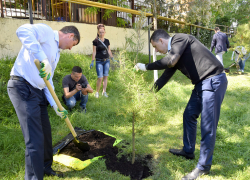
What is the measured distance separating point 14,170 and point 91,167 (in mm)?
989

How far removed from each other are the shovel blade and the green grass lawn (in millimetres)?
312

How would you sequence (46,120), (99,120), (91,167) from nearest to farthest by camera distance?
(46,120)
(91,167)
(99,120)

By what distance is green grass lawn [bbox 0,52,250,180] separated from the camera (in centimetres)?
235

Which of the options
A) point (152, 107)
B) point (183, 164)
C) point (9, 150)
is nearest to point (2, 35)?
point (9, 150)

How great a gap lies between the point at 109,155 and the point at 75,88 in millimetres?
1830

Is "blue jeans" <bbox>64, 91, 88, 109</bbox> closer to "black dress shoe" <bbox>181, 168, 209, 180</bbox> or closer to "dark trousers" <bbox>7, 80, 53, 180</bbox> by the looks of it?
"dark trousers" <bbox>7, 80, 53, 180</bbox>

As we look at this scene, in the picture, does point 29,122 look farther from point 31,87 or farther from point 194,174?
point 194,174

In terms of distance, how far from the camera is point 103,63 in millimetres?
4836

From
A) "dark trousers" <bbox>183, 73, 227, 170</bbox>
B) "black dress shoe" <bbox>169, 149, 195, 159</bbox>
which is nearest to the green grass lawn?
"black dress shoe" <bbox>169, 149, 195, 159</bbox>

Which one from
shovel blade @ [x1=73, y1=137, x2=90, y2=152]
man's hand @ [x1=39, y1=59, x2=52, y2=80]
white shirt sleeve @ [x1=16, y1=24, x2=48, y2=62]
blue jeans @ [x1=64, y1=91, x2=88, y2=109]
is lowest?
shovel blade @ [x1=73, y1=137, x2=90, y2=152]

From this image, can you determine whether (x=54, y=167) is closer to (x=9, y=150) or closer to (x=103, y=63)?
(x=9, y=150)

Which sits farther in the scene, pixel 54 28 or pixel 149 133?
pixel 54 28

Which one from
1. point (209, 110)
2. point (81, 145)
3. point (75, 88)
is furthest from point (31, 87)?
point (209, 110)

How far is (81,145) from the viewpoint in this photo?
262 centimetres
